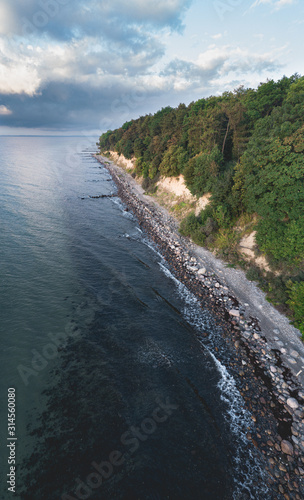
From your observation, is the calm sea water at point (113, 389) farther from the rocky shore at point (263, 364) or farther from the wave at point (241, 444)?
the rocky shore at point (263, 364)

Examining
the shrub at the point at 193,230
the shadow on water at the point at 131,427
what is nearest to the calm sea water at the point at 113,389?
the shadow on water at the point at 131,427

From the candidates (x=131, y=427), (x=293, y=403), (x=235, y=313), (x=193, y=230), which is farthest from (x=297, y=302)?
(x=193, y=230)

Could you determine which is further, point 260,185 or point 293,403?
point 260,185

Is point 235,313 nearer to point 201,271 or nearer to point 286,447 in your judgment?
point 201,271

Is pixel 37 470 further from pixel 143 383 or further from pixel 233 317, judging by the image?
pixel 233 317

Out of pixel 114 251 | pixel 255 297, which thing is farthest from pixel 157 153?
pixel 255 297

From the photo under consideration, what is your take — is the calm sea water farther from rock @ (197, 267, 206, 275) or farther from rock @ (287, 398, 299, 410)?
rock @ (197, 267, 206, 275)
